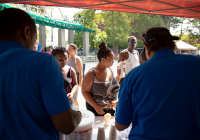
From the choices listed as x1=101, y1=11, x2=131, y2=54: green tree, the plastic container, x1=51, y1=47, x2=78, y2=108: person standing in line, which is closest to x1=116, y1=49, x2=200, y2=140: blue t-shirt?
the plastic container

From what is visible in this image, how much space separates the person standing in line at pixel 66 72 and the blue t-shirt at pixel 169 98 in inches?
52.4

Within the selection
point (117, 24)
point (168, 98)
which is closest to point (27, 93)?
point (168, 98)

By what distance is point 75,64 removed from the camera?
4008 millimetres

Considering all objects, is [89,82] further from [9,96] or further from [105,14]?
[105,14]

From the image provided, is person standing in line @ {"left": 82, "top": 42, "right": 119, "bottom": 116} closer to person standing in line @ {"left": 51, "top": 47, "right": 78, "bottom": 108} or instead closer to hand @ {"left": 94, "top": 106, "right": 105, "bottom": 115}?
hand @ {"left": 94, "top": 106, "right": 105, "bottom": 115}

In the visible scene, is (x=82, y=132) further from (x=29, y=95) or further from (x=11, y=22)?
(x=11, y=22)

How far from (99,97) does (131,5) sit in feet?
7.05

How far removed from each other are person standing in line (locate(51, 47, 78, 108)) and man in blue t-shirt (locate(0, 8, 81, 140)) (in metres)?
1.28

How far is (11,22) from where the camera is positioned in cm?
88

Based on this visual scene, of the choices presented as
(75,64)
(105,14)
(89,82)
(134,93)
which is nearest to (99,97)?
(89,82)

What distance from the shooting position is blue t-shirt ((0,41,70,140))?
771mm

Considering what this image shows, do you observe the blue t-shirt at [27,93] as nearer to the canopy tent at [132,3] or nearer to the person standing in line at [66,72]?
the person standing in line at [66,72]

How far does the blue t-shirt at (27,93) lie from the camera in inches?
30.3

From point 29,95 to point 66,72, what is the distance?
1579 mm
